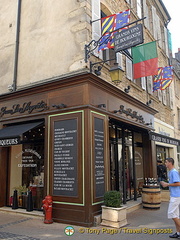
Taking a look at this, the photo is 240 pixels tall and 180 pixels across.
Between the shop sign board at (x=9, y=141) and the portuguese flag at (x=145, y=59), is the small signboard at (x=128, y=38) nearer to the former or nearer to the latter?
the portuguese flag at (x=145, y=59)

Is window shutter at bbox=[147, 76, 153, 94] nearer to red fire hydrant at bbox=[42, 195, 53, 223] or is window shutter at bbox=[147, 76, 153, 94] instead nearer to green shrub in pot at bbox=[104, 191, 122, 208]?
green shrub in pot at bbox=[104, 191, 122, 208]

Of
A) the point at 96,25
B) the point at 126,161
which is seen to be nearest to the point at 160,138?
the point at 126,161

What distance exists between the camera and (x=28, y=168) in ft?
26.9

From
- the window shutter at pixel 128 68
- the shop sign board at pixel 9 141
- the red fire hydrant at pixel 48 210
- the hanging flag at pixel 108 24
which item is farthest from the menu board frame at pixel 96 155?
the window shutter at pixel 128 68

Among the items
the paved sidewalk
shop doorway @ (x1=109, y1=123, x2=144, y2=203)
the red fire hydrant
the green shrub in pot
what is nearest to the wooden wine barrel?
shop doorway @ (x1=109, y1=123, x2=144, y2=203)

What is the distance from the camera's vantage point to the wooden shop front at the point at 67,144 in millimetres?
6484

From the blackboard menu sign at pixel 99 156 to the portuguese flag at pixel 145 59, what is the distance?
121 inches

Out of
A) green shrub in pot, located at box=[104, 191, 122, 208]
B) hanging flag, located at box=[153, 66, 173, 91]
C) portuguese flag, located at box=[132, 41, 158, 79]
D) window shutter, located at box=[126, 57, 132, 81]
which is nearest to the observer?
green shrub in pot, located at box=[104, 191, 122, 208]

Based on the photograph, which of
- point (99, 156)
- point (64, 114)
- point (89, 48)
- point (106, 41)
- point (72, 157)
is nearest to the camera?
point (72, 157)

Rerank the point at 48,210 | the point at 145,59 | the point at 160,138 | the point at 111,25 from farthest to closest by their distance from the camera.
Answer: the point at 160,138 → the point at 145,59 → the point at 111,25 → the point at 48,210

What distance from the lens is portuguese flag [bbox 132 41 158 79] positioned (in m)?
8.81

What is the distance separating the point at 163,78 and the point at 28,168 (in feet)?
25.9

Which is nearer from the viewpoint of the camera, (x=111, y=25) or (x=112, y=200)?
(x=112, y=200)

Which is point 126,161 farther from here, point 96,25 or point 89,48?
point 96,25
